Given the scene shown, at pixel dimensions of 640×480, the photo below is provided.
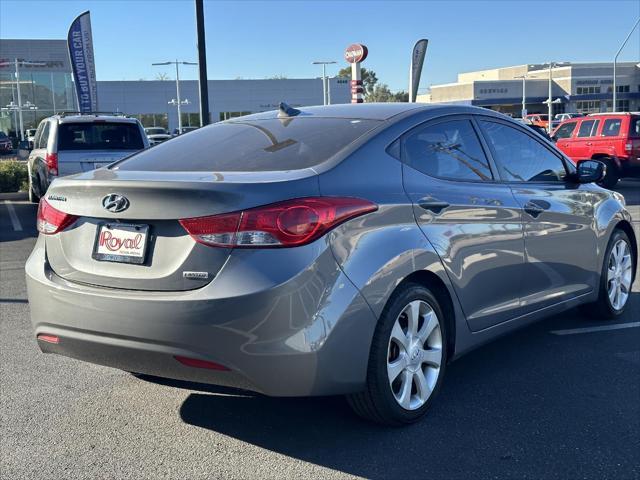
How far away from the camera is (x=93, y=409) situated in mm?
4043

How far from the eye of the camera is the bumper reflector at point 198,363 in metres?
3.16

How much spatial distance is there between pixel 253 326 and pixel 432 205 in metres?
1.27

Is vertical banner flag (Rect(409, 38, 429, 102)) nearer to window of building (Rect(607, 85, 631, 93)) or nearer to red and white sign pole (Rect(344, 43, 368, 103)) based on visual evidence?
red and white sign pole (Rect(344, 43, 368, 103))

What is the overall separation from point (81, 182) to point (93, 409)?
1.32m

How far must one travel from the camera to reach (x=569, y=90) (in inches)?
3187

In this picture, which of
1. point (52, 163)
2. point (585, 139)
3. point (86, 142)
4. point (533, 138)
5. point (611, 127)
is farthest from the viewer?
point (585, 139)

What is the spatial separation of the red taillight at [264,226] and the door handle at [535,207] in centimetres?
188

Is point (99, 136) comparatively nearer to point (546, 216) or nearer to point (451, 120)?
point (451, 120)

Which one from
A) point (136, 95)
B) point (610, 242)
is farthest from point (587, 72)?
point (610, 242)

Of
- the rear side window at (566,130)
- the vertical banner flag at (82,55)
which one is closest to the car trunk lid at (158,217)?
the rear side window at (566,130)

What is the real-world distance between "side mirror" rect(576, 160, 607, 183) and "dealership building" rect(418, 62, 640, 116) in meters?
74.5

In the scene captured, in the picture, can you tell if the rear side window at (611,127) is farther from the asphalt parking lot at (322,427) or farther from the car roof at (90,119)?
the asphalt parking lot at (322,427)

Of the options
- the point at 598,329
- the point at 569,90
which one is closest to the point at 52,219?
the point at 598,329

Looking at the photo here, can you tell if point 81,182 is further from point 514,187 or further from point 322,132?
point 514,187
